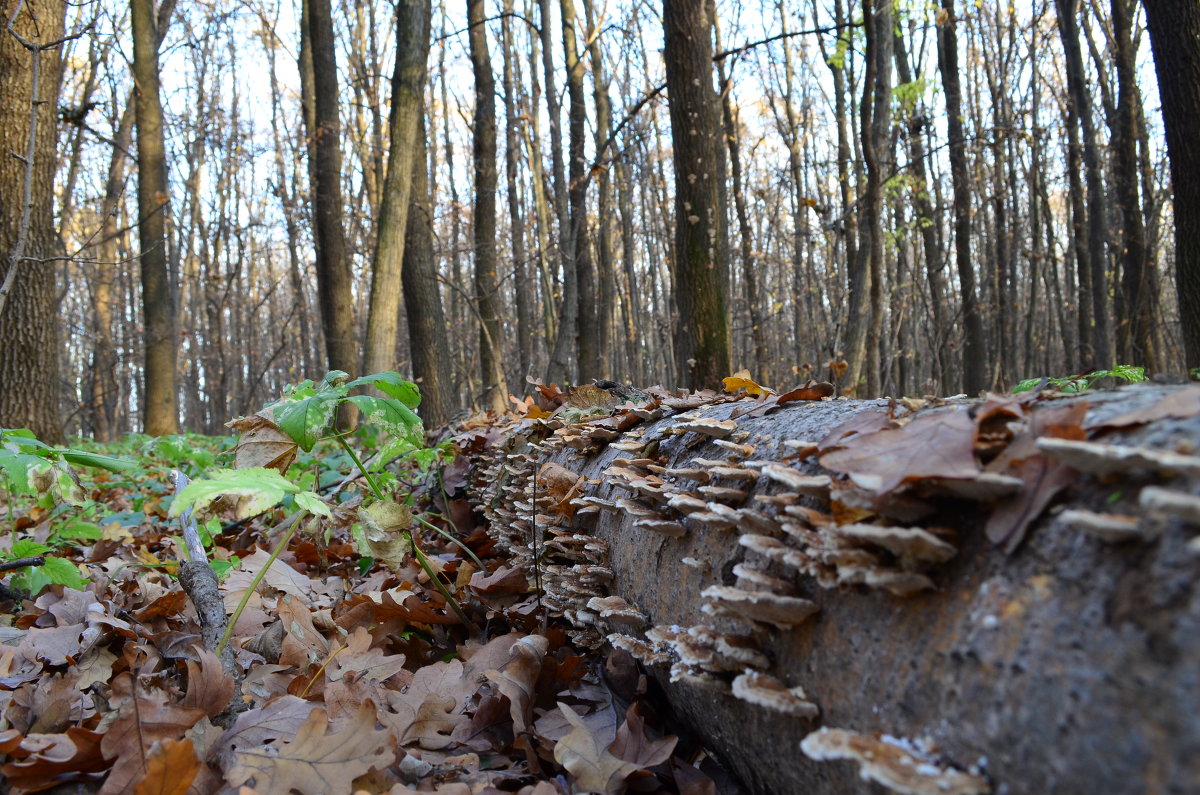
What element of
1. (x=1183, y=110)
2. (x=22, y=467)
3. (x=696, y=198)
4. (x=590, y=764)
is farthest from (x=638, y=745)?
(x=1183, y=110)

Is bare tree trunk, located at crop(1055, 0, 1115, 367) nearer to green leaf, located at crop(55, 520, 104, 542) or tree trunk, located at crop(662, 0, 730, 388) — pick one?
tree trunk, located at crop(662, 0, 730, 388)

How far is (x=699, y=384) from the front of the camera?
21.5 feet

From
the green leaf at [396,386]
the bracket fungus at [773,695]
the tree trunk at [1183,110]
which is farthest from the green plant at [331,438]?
the tree trunk at [1183,110]

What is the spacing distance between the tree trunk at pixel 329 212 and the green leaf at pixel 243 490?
901 cm

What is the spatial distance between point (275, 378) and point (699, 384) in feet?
142

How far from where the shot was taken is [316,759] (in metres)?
1.52

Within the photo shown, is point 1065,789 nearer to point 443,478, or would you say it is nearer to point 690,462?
point 690,462

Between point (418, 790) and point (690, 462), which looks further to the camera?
point (690, 462)

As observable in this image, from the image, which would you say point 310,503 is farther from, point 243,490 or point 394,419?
point 394,419

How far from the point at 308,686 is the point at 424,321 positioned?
8.56m

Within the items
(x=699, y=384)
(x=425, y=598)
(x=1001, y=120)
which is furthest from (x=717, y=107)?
(x=1001, y=120)

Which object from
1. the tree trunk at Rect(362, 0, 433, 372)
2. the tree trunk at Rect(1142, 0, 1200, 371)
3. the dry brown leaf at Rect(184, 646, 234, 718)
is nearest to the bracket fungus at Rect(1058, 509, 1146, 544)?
the dry brown leaf at Rect(184, 646, 234, 718)

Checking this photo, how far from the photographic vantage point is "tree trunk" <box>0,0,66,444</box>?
6316 millimetres

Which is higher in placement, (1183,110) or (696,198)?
(1183,110)
